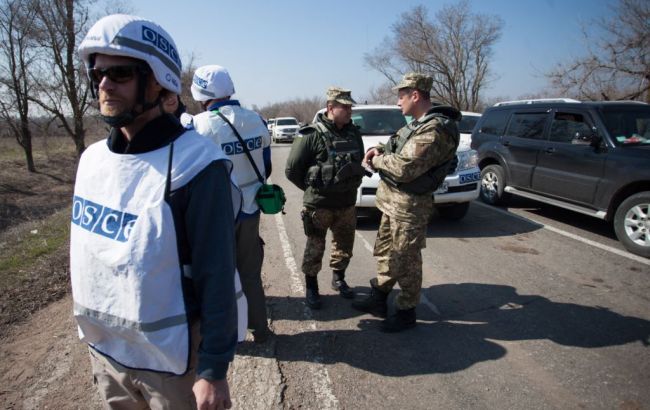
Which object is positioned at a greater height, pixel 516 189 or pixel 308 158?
pixel 308 158

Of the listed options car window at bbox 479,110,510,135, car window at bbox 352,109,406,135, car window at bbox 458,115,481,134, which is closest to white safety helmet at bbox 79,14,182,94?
car window at bbox 352,109,406,135

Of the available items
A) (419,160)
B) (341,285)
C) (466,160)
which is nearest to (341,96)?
(419,160)

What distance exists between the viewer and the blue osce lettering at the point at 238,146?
2.76m

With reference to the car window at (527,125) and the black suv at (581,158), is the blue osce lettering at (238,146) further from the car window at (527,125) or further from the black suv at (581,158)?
the car window at (527,125)

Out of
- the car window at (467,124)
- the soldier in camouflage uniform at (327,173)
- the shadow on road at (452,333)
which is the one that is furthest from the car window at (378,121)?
the car window at (467,124)

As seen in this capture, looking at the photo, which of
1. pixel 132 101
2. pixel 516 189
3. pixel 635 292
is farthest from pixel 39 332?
pixel 516 189

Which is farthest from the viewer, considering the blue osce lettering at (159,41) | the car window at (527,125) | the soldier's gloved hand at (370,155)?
the car window at (527,125)

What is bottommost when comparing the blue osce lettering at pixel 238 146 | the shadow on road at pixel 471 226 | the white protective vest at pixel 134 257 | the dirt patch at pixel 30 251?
the dirt patch at pixel 30 251

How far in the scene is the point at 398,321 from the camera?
330 cm

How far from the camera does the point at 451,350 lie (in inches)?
120

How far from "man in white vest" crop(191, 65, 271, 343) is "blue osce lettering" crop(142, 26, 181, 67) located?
1.32 meters

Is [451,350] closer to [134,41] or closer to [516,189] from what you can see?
[134,41]

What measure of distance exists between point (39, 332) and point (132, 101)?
2.92 meters

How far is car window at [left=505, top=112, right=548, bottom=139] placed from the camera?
6.57 meters
